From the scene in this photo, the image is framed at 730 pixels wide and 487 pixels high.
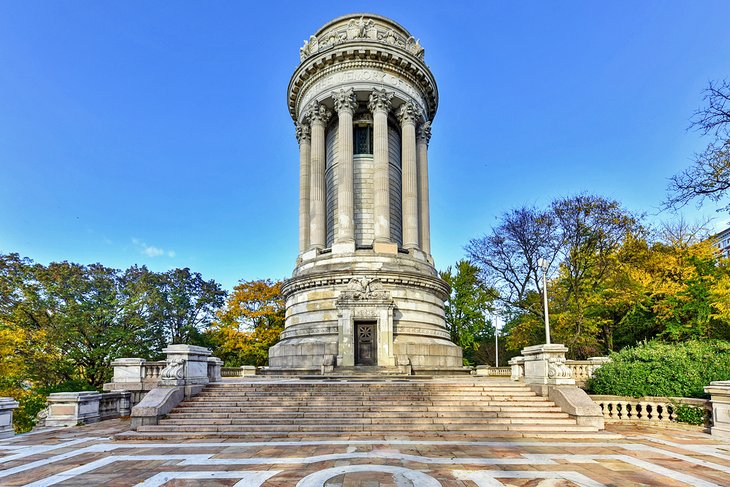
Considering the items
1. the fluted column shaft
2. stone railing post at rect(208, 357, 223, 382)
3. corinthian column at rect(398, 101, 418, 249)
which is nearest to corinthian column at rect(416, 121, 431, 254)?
corinthian column at rect(398, 101, 418, 249)

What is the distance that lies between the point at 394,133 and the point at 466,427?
25.5 metres

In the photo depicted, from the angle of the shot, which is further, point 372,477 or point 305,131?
point 305,131

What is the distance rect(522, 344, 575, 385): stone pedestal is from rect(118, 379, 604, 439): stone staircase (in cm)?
70

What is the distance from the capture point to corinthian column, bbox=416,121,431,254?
108 feet

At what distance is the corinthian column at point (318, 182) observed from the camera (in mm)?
31141

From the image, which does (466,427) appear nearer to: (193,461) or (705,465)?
(705,465)

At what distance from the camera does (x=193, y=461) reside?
992cm

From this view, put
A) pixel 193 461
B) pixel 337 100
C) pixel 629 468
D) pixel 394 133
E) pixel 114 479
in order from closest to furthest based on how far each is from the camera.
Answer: pixel 114 479 < pixel 629 468 < pixel 193 461 < pixel 337 100 < pixel 394 133

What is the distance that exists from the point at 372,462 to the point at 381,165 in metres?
23.6

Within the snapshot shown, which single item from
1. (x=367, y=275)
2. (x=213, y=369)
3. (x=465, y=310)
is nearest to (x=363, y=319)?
(x=367, y=275)

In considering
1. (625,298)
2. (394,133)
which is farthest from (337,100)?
(625,298)

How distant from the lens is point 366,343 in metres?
26.5

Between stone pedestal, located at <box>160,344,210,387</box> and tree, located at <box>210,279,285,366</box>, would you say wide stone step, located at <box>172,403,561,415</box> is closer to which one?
stone pedestal, located at <box>160,344,210,387</box>

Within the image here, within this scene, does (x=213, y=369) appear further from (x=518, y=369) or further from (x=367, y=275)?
(x=518, y=369)
